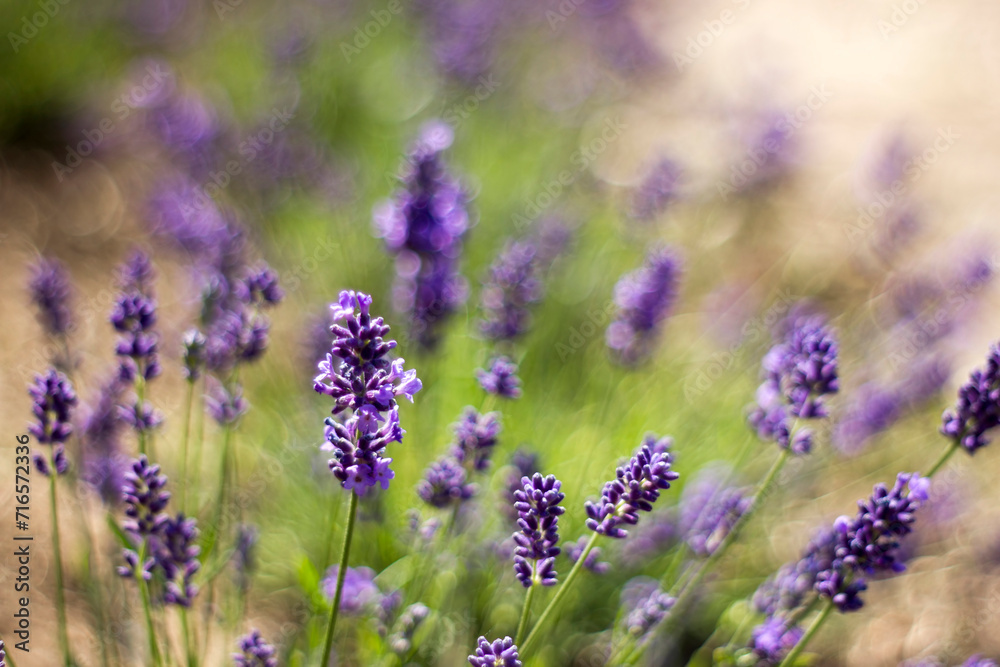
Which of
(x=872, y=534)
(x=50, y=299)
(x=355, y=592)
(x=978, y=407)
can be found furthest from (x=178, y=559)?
(x=978, y=407)

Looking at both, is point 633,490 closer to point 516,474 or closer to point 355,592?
point 516,474

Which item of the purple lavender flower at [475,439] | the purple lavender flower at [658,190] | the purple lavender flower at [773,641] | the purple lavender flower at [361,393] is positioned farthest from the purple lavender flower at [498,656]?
the purple lavender flower at [658,190]

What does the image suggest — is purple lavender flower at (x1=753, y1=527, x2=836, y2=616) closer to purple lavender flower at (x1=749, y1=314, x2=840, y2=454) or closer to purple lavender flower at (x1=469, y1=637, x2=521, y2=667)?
purple lavender flower at (x1=749, y1=314, x2=840, y2=454)

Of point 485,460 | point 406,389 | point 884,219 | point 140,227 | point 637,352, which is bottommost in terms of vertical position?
point 406,389

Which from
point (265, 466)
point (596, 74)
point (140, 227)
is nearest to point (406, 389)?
point (265, 466)

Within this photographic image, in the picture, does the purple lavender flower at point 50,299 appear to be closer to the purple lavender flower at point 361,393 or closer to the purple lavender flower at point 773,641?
the purple lavender flower at point 361,393

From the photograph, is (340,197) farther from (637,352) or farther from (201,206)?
(637,352)
